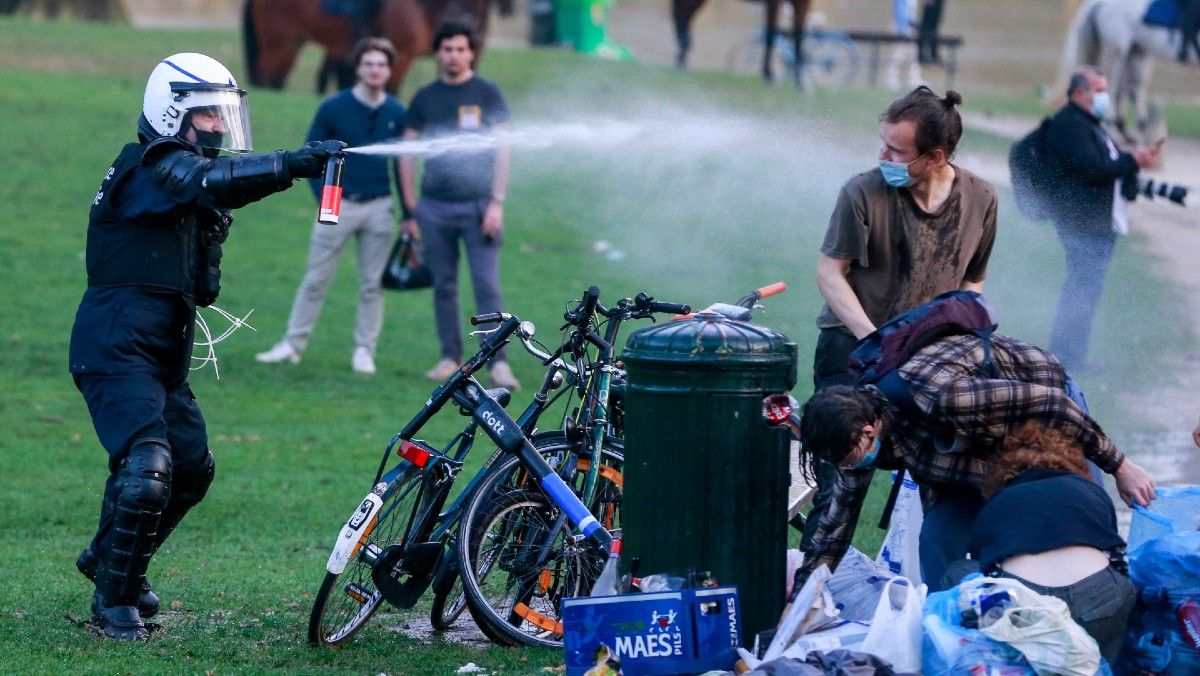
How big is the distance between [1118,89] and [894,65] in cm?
597

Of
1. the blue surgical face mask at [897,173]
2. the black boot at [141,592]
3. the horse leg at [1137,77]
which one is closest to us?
the blue surgical face mask at [897,173]

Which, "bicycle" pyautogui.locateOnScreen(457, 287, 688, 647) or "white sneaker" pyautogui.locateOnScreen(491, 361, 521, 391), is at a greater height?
"bicycle" pyautogui.locateOnScreen(457, 287, 688, 647)

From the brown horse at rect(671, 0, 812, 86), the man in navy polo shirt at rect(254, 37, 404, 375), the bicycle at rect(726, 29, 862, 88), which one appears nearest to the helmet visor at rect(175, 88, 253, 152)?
the man in navy polo shirt at rect(254, 37, 404, 375)

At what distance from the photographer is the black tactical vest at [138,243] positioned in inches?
229

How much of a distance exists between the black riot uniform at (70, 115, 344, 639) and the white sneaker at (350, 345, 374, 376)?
18.6ft

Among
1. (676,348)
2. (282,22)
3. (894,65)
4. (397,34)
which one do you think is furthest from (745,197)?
(676,348)

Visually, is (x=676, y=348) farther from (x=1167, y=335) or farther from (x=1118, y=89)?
(x=1118, y=89)

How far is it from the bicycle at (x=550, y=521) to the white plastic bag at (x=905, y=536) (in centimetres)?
98

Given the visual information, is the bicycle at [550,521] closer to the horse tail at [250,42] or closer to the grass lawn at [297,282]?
the grass lawn at [297,282]

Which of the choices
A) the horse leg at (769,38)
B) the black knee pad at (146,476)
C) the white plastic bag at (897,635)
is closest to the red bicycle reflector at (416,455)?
the black knee pad at (146,476)

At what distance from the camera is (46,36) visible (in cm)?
2594

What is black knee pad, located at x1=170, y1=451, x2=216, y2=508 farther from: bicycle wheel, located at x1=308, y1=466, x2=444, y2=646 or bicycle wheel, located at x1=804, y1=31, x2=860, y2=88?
bicycle wheel, located at x1=804, y1=31, x2=860, y2=88

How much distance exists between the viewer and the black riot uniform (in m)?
5.58

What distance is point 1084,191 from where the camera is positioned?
11.1 metres
